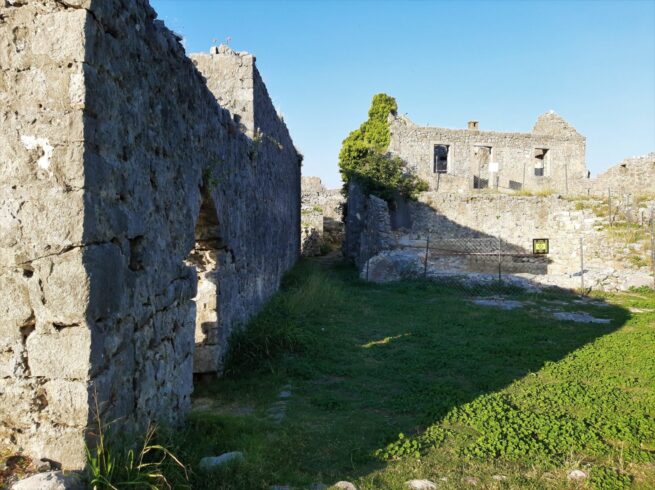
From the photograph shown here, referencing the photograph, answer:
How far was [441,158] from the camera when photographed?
29.9 m

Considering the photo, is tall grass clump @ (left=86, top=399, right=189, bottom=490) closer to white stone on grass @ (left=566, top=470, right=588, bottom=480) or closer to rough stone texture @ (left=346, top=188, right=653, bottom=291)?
white stone on grass @ (left=566, top=470, right=588, bottom=480)

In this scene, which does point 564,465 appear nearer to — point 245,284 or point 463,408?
point 463,408

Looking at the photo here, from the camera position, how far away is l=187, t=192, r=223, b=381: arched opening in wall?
534cm

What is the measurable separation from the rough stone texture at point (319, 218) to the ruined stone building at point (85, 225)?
61.1 feet

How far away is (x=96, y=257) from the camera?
253cm

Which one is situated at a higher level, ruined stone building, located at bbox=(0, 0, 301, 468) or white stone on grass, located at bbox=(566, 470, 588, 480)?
ruined stone building, located at bbox=(0, 0, 301, 468)

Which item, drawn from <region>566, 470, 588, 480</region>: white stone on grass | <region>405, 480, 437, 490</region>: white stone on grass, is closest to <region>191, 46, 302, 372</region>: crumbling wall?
<region>405, 480, 437, 490</region>: white stone on grass

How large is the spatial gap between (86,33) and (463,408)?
433 cm

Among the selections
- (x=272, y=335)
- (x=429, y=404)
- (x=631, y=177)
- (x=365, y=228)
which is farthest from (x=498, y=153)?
(x=429, y=404)

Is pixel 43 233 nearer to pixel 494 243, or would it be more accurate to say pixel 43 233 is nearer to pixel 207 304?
pixel 207 304

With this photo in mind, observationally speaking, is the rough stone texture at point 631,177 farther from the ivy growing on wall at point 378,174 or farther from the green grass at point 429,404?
the green grass at point 429,404

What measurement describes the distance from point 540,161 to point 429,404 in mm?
28612

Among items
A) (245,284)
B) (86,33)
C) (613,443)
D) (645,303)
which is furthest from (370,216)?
(86,33)

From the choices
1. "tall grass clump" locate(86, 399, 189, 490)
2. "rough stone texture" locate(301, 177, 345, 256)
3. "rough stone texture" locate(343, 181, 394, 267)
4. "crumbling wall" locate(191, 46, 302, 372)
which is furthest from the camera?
"rough stone texture" locate(301, 177, 345, 256)
